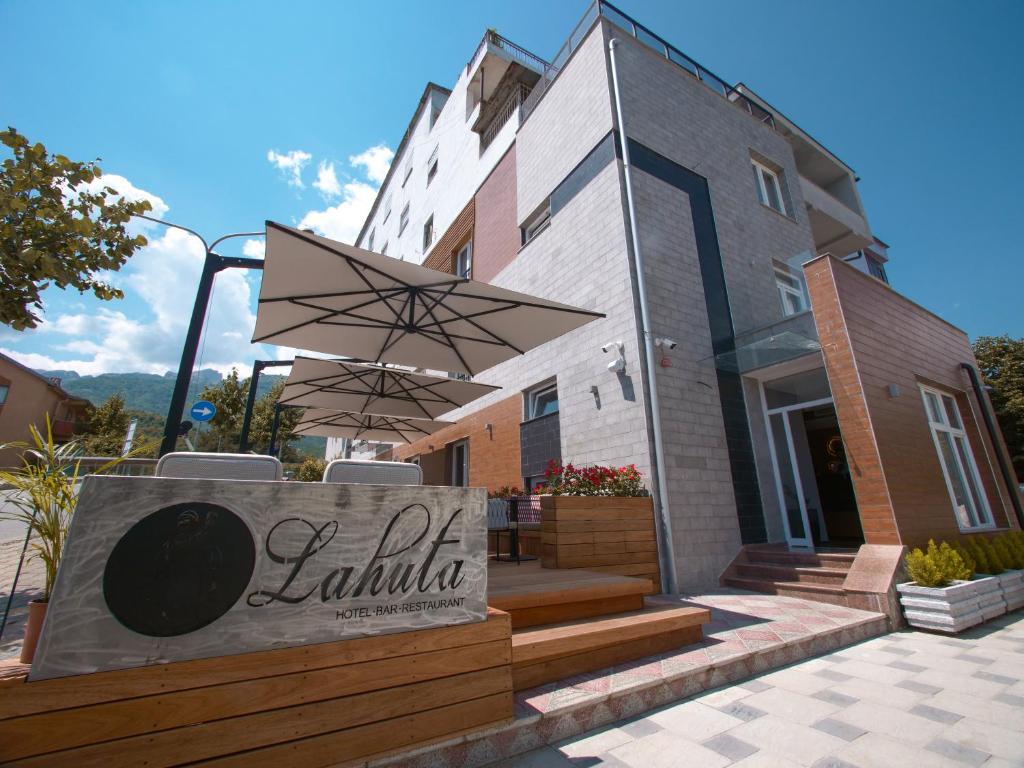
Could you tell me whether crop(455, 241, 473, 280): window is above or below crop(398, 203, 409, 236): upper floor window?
below

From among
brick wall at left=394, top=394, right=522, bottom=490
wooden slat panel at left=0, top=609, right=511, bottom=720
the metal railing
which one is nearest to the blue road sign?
brick wall at left=394, top=394, right=522, bottom=490

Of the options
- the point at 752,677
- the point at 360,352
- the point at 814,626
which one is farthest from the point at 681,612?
the point at 360,352

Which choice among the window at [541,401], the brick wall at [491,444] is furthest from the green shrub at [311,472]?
the window at [541,401]

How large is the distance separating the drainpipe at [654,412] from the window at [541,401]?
2153 millimetres

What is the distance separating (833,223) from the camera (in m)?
12.3

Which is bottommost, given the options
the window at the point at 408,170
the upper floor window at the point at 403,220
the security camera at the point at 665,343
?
the security camera at the point at 665,343

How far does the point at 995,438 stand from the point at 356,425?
41.2 feet

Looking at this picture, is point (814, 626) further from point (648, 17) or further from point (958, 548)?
point (648, 17)

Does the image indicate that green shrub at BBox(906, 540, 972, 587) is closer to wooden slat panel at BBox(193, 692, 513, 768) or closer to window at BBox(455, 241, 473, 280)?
wooden slat panel at BBox(193, 692, 513, 768)

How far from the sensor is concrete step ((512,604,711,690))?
264cm

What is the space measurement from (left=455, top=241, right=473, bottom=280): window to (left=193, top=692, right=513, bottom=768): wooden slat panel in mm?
11165

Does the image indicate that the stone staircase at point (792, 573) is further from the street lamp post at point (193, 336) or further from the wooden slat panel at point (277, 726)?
the street lamp post at point (193, 336)

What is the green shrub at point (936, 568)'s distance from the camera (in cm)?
433

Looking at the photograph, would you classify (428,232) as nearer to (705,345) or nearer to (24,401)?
(705,345)
